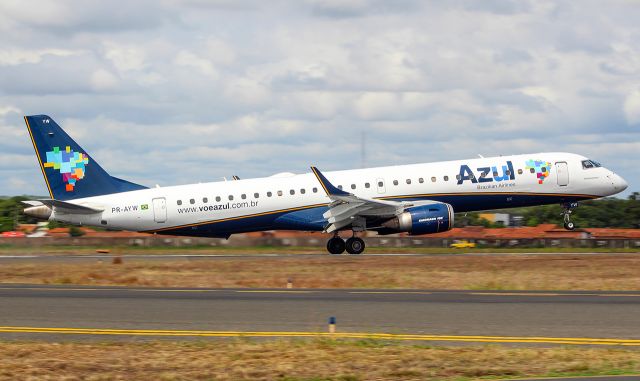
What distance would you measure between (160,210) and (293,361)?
2970 cm

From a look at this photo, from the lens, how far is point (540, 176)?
142 feet

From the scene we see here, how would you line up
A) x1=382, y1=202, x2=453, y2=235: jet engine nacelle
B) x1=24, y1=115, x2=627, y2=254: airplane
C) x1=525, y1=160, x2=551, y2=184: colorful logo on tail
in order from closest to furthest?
x1=382, y1=202, x2=453, y2=235: jet engine nacelle, x1=24, y1=115, x2=627, y2=254: airplane, x1=525, y1=160, x2=551, y2=184: colorful logo on tail

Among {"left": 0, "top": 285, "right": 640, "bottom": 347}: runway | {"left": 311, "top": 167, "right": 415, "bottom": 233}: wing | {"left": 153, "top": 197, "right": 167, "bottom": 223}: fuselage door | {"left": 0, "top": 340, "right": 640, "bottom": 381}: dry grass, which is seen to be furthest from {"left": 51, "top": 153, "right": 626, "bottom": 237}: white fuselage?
{"left": 0, "top": 340, "right": 640, "bottom": 381}: dry grass

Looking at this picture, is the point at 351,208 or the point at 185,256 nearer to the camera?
the point at 351,208

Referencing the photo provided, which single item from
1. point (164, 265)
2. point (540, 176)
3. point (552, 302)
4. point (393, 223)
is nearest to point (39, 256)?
point (164, 265)

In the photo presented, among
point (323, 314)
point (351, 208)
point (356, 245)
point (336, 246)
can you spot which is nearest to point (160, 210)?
point (336, 246)

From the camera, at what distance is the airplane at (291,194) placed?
1682 inches

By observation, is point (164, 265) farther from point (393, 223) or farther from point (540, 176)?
point (540, 176)

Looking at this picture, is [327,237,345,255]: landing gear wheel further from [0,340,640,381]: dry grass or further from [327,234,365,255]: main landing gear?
[0,340,640,381]: dry grass

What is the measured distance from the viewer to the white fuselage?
4281cm

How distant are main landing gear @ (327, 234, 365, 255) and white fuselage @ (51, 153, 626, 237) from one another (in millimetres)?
976

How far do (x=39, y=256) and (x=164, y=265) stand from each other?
11026mm

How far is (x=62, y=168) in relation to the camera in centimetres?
4384

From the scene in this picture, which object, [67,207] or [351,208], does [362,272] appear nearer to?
[351,208]
